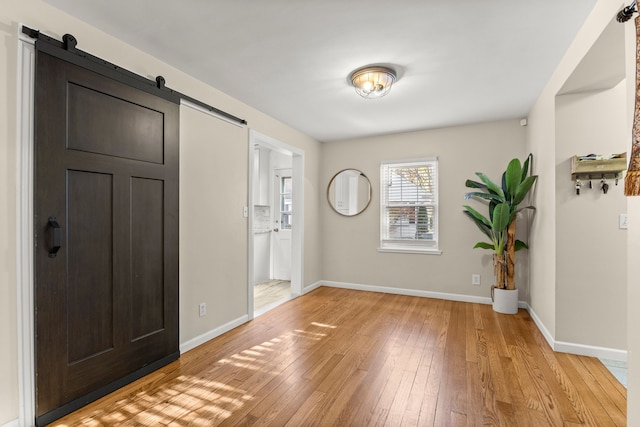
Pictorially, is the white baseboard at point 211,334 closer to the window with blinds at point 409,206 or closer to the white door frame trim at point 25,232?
the white door frame trim at point 25,232

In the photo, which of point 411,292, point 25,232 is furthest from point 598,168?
point 25,232

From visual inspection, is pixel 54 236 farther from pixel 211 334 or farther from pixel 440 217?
pixel 440 217

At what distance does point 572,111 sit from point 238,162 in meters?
3.10

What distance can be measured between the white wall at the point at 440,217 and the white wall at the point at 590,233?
1.29 m

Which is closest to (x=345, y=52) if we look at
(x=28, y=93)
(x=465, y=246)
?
(x=28, y=93)

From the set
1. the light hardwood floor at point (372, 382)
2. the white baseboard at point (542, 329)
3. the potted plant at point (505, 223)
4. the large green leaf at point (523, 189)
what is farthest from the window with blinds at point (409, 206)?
the light hardwood floor at point (372, 382)

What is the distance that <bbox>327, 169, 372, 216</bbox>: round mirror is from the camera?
4.78 metres

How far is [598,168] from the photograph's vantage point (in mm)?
2387

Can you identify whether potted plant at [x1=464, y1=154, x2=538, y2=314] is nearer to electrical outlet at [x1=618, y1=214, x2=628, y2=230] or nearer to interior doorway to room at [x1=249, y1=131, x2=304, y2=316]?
electrical outlet at [x1=618, y1=214, x2=628, y2=230]

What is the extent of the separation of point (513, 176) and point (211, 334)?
3624 millimetres

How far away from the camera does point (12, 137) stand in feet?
5.28

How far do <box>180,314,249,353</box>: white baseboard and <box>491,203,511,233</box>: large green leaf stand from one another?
2998mm

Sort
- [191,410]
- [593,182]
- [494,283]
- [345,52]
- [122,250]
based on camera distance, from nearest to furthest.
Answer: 1. [191,410]
2. [122,250]
3. [345,52]
4. [593,182]
5. [494,283]

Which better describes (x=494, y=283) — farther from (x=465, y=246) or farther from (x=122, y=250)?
(x=122, y=250)
